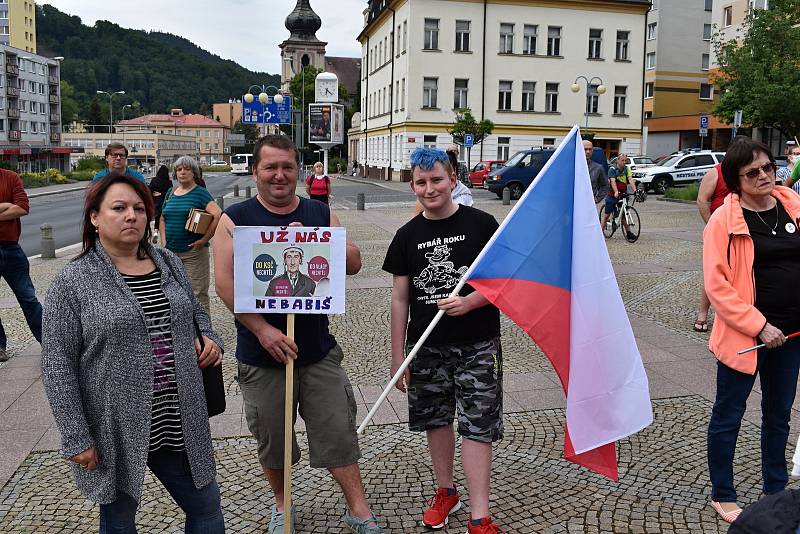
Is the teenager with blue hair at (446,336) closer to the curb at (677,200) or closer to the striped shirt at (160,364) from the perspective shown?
the striped shirt at (160,364)

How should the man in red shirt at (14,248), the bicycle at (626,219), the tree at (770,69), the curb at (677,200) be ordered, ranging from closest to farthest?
1. the man in red shirt at (14,248)
2. the bicycle at (626,219)
3. the curb at (677,200)
4. the tree at (770,69)

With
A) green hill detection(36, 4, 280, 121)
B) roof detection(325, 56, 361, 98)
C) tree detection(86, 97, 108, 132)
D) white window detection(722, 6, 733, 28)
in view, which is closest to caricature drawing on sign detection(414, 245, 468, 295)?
white window detection(722, 6, 733, 28)

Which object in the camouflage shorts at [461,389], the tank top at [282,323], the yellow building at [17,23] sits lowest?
the camouflage shorts at [461,389]

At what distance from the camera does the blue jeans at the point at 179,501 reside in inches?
117

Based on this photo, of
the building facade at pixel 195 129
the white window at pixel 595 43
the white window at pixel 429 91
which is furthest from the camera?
the building facade at pixel 195 129

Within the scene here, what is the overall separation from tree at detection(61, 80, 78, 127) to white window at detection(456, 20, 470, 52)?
106 metres

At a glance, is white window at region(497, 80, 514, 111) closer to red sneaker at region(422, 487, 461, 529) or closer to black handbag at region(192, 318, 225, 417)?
red sneaker at region(422, 487, 461, 529)

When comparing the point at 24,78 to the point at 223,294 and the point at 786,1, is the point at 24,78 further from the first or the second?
the point at 223,294

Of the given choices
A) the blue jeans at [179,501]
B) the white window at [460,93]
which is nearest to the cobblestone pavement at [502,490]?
the blue jeans at [179,501]

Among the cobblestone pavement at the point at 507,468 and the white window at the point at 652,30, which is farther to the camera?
the white window at the point at 652,30

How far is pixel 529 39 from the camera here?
48.7 metres

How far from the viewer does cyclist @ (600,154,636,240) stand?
15.5 meters

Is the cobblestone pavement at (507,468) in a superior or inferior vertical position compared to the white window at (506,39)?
inferior

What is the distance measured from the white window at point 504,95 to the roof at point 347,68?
6515cm
